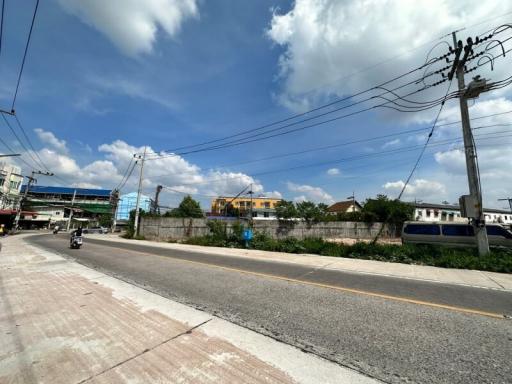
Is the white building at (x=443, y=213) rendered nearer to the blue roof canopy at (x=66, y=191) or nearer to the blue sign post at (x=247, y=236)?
the blue sign post at (x=247, y=236)

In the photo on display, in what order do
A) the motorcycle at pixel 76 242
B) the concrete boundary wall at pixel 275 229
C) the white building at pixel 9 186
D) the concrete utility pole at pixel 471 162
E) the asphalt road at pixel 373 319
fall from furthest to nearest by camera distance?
the white building at pixel 9 186 → the concrete boundary wall at pixel 275 229 → the motorcycle at pixel 76 242 → the concrete utility pole at pixel 471 162 → the asphalt road at pixel 373 319

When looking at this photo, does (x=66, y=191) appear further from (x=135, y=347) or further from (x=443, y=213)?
(x=443, y=213)

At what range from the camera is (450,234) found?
46.7 ft

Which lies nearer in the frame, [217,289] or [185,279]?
[217,289]

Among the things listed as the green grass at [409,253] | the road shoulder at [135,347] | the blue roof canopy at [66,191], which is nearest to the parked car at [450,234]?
the green grass at [409,253]

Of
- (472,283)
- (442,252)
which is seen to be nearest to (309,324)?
(472,283)

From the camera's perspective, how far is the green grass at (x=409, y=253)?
9.90 metres

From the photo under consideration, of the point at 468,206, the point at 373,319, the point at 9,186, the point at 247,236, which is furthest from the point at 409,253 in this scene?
the point at 9,186

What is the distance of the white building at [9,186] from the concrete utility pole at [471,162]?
62459mm

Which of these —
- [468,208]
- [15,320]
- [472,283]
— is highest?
[468,208]

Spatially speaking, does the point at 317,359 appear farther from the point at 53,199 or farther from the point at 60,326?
the point at 53,199

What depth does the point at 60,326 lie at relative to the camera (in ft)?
13.9

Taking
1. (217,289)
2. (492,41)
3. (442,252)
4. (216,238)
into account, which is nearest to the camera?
(217,289)

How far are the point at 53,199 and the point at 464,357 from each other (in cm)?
10465
